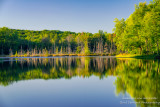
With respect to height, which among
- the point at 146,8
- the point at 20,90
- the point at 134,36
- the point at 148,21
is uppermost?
the point at 146,8

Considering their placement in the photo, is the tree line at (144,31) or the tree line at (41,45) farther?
the tree line at (41,45)

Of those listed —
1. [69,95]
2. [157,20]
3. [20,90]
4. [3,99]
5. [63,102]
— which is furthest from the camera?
[157,20]

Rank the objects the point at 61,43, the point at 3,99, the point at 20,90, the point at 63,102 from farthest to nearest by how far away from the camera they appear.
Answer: the point at 61,43 < the point at 20,90 < the point at 3,99 < the point at 63,102

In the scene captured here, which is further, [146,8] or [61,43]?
[61,43]

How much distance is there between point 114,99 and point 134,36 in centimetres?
3567

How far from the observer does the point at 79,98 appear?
5.77 m

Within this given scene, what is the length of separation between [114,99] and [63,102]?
1.88m

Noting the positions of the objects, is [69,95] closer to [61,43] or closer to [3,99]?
[3,99]

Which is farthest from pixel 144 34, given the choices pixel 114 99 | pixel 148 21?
pixel 114 99

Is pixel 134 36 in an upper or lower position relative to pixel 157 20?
lower

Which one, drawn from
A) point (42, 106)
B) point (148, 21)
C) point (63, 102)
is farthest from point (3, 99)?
point (148, 21)

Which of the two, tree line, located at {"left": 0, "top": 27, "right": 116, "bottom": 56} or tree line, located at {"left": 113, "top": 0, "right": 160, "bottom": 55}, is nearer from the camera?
tree line, located at {"left": 113, "top": 0, "right": 160, "bottom": 55}

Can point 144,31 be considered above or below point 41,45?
above

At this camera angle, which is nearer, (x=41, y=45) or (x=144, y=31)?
(x=144, y=31)
